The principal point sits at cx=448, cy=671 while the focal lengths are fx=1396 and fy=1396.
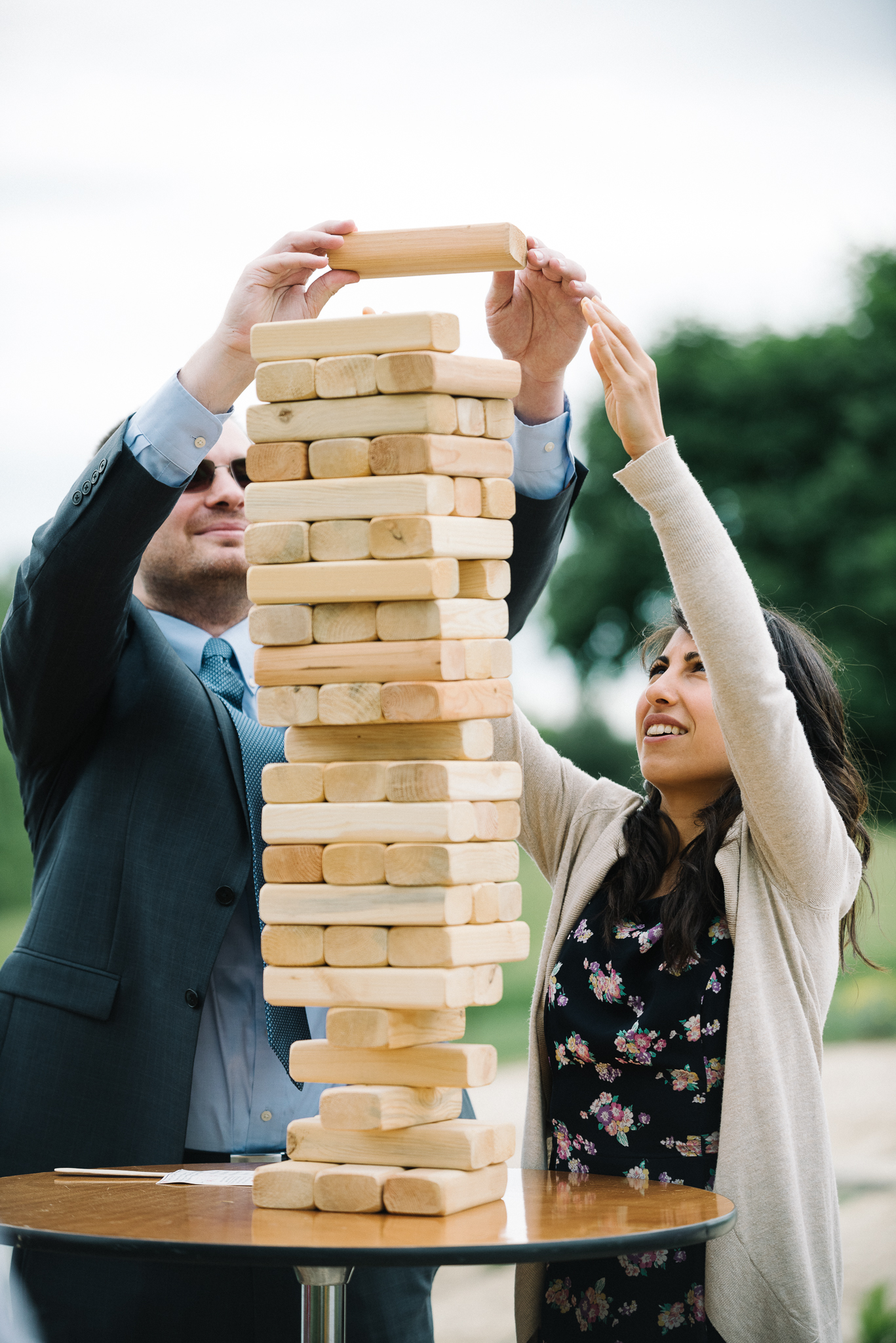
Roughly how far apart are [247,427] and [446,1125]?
1109mm

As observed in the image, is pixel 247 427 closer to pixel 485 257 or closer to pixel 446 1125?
pixel 485 257

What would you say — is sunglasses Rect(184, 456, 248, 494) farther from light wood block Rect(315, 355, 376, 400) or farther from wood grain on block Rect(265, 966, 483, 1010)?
wood grain on block Rect(265, 966, 483, 1010)

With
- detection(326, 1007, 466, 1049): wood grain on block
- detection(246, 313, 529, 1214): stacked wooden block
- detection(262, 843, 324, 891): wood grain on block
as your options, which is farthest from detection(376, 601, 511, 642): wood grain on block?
detection(326, 1007, 466, 1049): wood grain on block

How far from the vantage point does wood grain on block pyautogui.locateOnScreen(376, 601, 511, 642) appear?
2.04m

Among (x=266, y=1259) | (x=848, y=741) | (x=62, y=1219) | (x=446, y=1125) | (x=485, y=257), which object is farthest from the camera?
(x=848, y=741)

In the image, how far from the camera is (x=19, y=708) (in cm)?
270

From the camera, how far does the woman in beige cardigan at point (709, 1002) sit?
88.5 inches

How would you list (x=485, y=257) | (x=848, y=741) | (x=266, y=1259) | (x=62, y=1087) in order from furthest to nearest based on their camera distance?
(x=848, y=741) < (x=62, y=1087) < (x=485, y=257) < (x=266, y=1259)

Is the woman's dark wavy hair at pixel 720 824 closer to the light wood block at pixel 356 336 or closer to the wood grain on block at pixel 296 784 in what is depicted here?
the wood grain on block at pixel 296 784

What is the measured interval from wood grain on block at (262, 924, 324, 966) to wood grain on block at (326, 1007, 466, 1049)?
0.08 meters

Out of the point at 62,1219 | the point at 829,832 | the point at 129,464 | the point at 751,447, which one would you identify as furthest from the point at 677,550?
the point at 751,447

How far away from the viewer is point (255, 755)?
277 cm

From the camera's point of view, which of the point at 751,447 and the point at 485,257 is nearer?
the point at 485,257

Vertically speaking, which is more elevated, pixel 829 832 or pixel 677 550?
pixel 677 550
